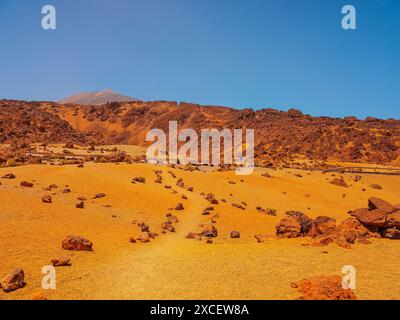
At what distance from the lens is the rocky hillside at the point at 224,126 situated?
65.2 m

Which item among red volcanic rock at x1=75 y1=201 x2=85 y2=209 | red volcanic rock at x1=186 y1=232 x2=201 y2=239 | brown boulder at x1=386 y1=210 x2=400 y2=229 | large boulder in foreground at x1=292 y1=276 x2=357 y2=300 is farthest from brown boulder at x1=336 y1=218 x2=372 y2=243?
red volcanic rock at x1=75 y1=201 x2=85 y2=209

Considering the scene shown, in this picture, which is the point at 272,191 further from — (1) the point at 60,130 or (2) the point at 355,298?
(1) the point at 60,130

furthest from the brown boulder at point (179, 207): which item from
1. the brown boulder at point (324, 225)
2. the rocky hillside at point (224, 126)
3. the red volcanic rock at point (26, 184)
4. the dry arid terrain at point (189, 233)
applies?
the rocky hillside at point (224, 126)

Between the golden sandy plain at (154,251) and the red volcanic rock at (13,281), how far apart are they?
0.15 meters

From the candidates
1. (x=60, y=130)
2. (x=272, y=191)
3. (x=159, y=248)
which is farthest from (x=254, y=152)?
(x=159, y=248)

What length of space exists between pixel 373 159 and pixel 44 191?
5528 centimetres

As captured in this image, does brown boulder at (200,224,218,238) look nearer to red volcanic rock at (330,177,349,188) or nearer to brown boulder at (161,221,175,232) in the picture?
brown boulder at (161,221,175,232)

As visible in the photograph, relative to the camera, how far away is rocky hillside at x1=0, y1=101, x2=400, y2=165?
65.2 meters

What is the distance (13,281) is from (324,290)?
6.41 metres

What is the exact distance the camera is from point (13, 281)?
27.8ft

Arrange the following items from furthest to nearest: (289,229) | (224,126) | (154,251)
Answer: (224,126)
(289,229)
(154,251)

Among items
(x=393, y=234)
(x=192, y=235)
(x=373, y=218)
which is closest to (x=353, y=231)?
(x=373, y=218)

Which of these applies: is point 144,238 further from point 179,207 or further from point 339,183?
point 339,183
